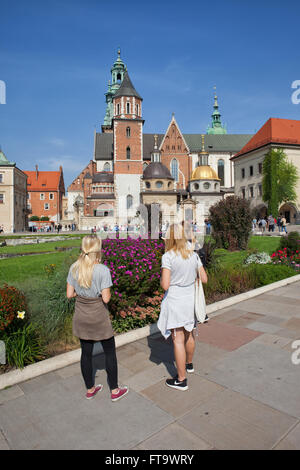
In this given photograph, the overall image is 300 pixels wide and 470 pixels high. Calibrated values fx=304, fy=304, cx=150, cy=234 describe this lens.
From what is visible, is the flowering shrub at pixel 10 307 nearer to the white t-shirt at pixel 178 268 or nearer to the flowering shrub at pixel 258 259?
the white t-shirt at pixel 178 268

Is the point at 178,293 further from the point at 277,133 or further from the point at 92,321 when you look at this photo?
the point at 277,133

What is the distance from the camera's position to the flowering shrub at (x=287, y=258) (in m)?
11.1

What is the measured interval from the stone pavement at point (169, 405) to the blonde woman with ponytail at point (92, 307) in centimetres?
32

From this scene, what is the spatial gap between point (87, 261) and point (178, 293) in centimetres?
112

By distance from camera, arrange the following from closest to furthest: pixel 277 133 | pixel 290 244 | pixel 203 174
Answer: pixel 290 244
pixel 277 133
pixel 203 174

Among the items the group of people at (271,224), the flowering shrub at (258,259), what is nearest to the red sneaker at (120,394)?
the flowering shrub at (258,259)

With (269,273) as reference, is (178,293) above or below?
Result: above

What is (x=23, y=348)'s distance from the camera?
4246 millimetres

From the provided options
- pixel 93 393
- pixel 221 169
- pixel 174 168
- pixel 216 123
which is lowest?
pixel 93 393

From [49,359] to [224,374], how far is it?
7.78 feet

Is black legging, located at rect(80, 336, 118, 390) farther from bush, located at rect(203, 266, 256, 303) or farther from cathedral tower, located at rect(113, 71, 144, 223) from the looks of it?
cathedral tower, located at rect(113, 71, 144, 223)

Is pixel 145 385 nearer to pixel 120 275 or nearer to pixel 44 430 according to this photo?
pixel 44 430

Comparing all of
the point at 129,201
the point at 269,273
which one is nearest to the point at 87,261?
the point at 269,273
